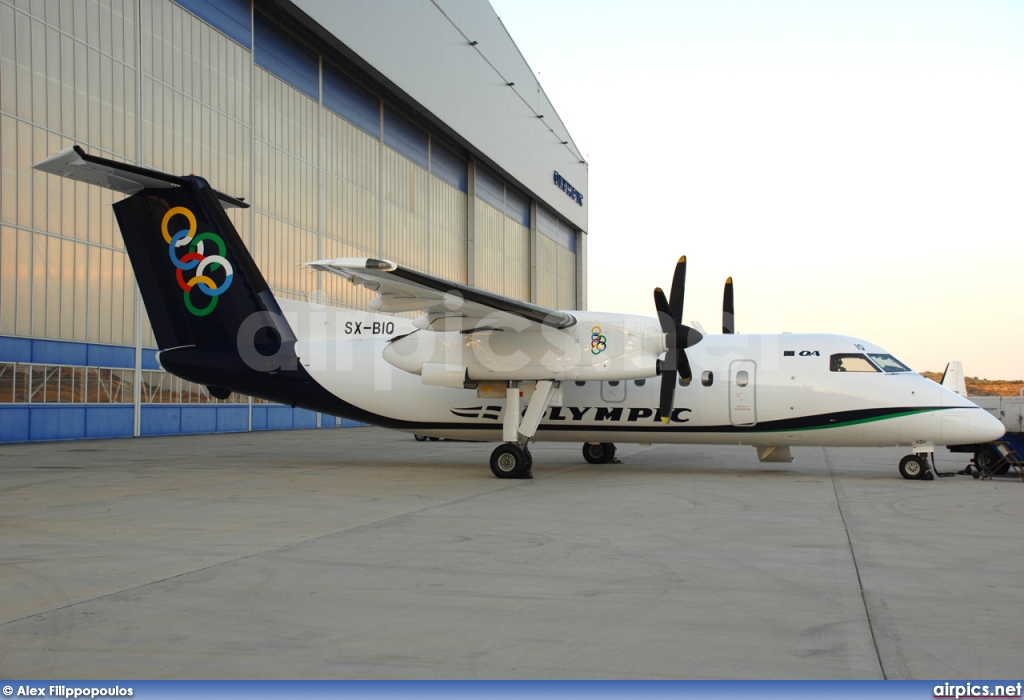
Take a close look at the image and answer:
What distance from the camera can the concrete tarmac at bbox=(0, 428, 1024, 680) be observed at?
4652 millimetres

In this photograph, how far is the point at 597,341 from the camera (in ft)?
47.8

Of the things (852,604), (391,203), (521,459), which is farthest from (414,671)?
(391,203)

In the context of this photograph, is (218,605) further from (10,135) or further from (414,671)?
(10,135)

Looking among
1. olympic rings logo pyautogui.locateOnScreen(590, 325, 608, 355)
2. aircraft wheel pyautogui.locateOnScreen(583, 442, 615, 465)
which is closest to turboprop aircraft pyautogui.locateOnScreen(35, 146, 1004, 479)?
olympic rings logo pyautogui.locateOnScreen(590, 325, 608, 355)

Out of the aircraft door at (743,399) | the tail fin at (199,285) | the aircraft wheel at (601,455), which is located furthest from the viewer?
the aircraft wheel at (601,455)

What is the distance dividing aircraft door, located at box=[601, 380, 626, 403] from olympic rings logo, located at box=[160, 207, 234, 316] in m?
7.72

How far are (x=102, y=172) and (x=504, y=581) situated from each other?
438 inches

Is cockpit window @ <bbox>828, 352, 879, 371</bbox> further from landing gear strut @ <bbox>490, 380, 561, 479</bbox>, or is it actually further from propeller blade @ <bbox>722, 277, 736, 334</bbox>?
landing gear strut @ <bbox>490, 380, 561, 479</bbox>

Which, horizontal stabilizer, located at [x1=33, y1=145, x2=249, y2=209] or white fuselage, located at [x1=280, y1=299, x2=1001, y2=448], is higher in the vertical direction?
horizontal stabilizer, located at [x1=33, y1=145, x2=249, y2=209]

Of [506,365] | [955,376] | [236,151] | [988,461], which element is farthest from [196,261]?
[955,376]

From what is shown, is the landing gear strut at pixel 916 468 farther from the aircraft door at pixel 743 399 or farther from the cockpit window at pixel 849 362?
the aircraft door at pixel 743 399

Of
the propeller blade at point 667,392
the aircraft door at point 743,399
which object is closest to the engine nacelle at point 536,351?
the propeller blade at point 667,392

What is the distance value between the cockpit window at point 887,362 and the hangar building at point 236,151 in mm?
21285

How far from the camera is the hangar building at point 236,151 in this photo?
872 inches
